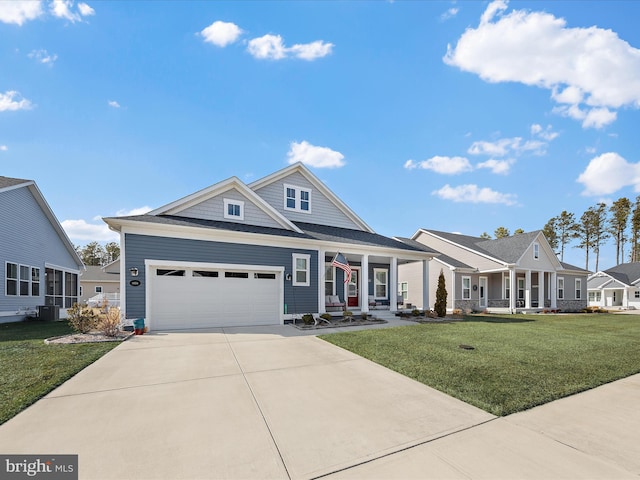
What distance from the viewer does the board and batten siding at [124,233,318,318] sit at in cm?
1079

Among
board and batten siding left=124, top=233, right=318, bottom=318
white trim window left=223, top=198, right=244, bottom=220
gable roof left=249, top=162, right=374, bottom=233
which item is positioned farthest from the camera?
gable roof left=249, top=162, right=374, bottom=233

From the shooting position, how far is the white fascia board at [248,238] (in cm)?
1098

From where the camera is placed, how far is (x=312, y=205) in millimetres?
17547

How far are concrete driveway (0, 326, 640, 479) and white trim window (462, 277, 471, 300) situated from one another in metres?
18.2

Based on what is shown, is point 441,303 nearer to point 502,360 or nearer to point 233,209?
point 502,360

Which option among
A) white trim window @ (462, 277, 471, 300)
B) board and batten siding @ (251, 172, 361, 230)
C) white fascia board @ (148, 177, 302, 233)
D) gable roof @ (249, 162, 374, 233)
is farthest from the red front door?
white trim window @ (462, 277, 471, 300)

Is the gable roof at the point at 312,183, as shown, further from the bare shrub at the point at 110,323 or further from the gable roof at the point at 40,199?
the gable roof at the point at 40,199

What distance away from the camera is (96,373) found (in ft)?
19.5

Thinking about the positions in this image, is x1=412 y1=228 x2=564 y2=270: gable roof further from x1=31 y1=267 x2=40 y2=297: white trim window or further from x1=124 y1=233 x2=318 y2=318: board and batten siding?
x1=31 y1=267 x2=40 y2=297: white trim window

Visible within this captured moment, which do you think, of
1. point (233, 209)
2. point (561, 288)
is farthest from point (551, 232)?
point (233, 209)

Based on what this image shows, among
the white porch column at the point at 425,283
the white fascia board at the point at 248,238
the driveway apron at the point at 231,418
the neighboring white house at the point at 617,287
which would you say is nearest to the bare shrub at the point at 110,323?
the white fascia board at the point at 248,238

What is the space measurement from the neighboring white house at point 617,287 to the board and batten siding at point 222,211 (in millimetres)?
39026

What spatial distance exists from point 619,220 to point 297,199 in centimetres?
5264

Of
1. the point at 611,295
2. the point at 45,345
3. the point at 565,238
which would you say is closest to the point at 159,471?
the point at 45,345
